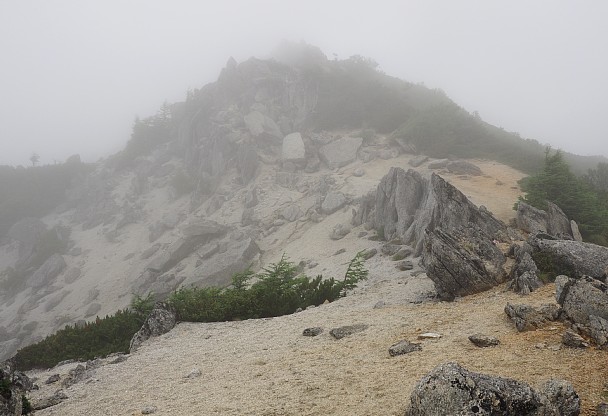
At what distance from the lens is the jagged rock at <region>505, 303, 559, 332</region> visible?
8.16 meters

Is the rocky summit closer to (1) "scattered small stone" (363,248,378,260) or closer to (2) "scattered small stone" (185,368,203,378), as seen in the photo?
(2) "scattered small stone" (185,368,203,378)

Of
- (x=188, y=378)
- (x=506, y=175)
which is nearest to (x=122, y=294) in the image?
(x=188, y=378)

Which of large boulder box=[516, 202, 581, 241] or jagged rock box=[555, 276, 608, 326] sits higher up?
jagged rock box=[555, 276, 608, 326]

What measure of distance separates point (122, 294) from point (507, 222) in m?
30.8

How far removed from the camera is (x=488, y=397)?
444 centimetres

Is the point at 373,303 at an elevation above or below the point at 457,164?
below

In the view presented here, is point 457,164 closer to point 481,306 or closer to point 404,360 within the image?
point 481,306

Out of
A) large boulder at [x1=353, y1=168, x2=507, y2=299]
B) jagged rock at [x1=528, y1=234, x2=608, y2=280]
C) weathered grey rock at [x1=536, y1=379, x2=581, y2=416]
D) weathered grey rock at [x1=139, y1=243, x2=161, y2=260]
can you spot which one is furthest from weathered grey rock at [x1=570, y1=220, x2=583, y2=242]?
weathered grey rock at [x1=139, y1=243, x2=161, y2=260]

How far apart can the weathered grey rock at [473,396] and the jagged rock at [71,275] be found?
4150 cm

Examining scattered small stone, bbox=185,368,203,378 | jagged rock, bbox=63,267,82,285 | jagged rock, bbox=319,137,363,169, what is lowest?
jagged rock, bbox=63,267,82,285

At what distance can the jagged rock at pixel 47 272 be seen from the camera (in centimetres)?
3791

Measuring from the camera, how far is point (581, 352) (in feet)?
21.7

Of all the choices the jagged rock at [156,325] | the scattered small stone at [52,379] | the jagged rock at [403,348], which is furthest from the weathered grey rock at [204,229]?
the jagged rock at [403,348]

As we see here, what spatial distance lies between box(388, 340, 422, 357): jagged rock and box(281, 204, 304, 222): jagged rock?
2500 cm
